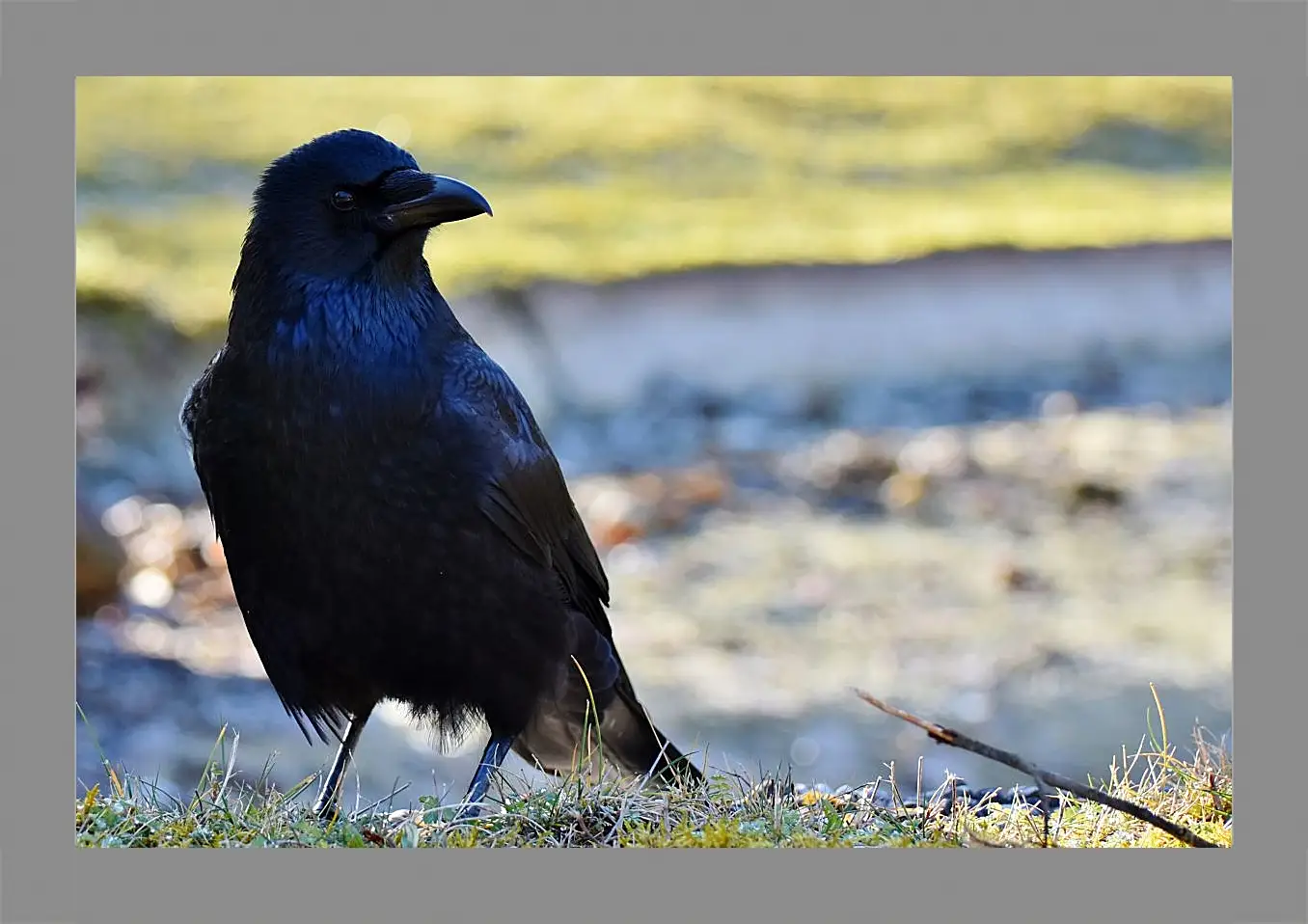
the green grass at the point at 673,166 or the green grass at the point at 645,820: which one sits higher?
the green grass at the point at 673,166

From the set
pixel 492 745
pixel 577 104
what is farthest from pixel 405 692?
pixel 577 104

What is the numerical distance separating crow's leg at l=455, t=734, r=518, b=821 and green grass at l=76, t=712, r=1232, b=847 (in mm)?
96

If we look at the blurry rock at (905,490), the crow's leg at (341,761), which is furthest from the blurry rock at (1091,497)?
the crow's leg at (341,761)

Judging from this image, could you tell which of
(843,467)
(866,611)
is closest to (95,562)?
(866,611)

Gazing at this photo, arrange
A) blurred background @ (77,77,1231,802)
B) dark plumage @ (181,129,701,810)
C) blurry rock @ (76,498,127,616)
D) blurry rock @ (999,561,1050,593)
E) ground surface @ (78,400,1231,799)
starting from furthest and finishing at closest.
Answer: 1. blurry rock @ (999,561,1050,593)
2. blurry rock @ (76,498,127,616)
3. ground surface @ (78,400,1231,799)
4. blurred background @ (77,77,1231,802)
5. dark plumage @ (181,129,701,810)

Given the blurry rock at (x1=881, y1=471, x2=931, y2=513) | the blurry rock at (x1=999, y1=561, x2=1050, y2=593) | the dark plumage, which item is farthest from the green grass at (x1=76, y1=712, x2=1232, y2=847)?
the blurry rock at (x1=881, y1=471, x2=931, y2=513)

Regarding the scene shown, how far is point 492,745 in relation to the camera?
16.3 ft

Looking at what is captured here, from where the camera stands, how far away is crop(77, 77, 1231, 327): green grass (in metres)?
7.61

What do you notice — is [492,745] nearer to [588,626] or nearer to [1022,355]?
[588,626]

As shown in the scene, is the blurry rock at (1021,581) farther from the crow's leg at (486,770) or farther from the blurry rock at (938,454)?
the crow's leg at (486,770)

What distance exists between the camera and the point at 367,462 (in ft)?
14.7

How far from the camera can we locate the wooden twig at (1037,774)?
3838 millimetres

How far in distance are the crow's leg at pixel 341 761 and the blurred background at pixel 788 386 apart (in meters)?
2.06

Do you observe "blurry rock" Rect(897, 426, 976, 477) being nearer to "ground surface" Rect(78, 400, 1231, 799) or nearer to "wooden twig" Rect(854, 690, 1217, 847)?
"ground surface" Rect(78, 400, 1231, 799)
